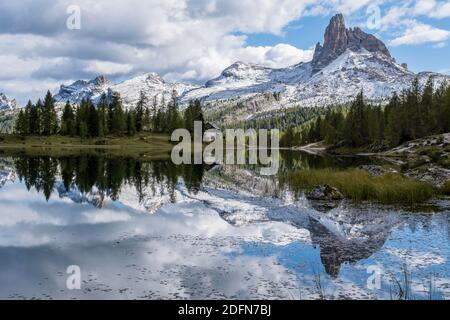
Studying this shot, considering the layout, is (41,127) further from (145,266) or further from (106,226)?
(145,266)

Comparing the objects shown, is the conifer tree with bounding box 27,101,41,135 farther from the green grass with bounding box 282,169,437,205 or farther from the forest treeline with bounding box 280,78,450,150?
the green grass with bounding box 282,169,437,205

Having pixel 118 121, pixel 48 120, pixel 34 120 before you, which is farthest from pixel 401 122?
pixel 34 120

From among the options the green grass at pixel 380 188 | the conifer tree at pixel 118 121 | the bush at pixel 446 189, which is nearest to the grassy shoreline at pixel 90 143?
the conifer tree at pixel 118 121

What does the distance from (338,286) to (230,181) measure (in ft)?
131

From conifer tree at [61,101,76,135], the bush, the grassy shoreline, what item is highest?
conifer tree at [61,101,76,135]

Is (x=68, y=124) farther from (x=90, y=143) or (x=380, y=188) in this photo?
(x=380, y=188)

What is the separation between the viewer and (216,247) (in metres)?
22.7

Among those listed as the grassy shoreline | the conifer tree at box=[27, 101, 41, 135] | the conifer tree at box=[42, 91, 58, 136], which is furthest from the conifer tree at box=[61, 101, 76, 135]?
the conifer tree at box=[27, 101, 41, 135]

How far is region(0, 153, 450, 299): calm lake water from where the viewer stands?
16.5 meters

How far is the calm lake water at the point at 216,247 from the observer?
16.5 metres

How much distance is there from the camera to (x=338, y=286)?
1684cm

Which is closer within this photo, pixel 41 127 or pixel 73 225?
pixel 73 225
